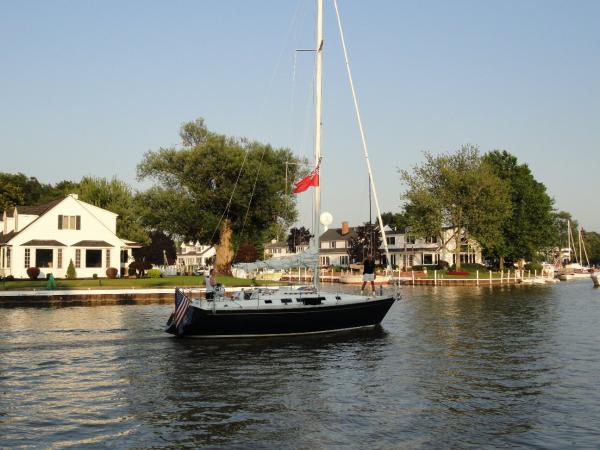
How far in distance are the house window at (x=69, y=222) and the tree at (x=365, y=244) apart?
48448 millimetres

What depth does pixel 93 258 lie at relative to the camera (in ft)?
211

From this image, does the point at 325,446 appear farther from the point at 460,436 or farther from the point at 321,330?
the point at 321,330

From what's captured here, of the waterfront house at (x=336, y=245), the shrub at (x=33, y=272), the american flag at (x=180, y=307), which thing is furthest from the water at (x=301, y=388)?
the waterfront house at (x=336, y=245)

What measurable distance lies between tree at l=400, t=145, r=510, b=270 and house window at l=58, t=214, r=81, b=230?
167 feet

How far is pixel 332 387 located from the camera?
19.4m

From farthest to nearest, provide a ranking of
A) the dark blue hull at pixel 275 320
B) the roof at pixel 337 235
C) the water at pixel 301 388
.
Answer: the roof at pixel 337 235, the dark blue hull at pixel 275 320, the water at pixel 301 388

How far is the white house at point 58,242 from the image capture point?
200 ft

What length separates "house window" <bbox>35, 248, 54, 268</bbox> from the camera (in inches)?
2416

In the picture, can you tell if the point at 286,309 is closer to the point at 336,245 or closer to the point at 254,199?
the point at 254,199

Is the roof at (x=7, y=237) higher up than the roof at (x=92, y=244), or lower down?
higher up

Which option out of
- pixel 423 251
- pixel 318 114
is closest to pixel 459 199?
pixel 423 251

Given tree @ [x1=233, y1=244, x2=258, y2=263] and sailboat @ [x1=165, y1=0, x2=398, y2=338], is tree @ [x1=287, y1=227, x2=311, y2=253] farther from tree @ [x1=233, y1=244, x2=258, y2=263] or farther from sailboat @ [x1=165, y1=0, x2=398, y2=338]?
sailboat @ [x1=165, y1=0, x2=398, y2=338]

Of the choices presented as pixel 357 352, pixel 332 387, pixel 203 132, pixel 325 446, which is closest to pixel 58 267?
pixel 203 132

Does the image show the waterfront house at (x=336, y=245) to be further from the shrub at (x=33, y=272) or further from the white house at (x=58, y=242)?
the shrub at (x=33, y=272)
